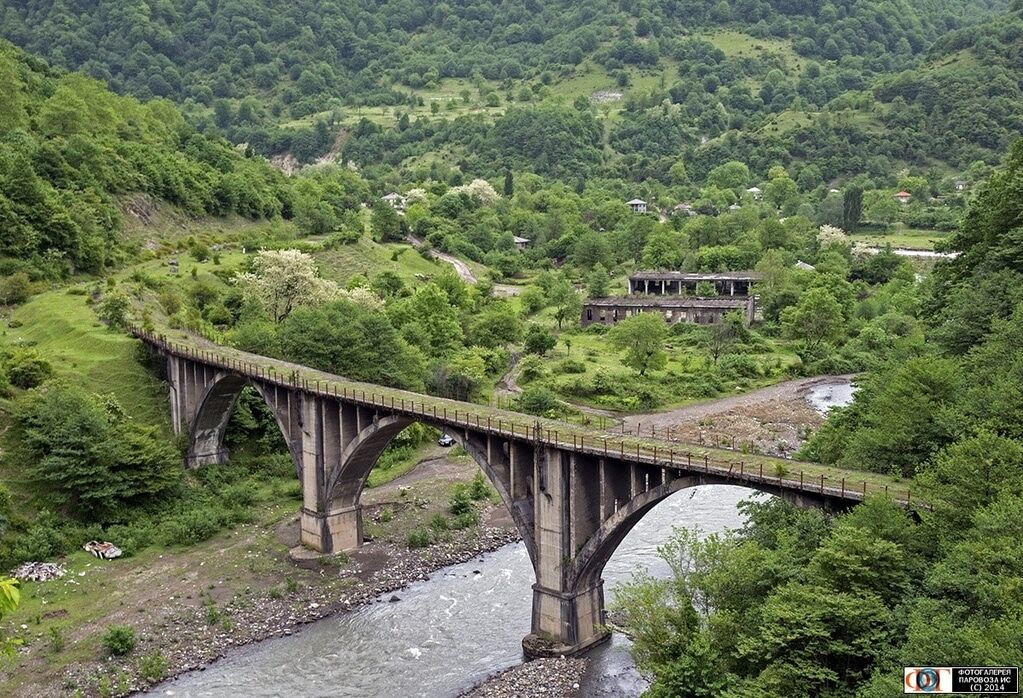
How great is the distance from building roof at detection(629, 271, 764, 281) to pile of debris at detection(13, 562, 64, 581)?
273 ft

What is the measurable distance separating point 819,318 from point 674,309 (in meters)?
16.6

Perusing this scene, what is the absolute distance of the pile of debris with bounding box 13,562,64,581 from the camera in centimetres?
4925

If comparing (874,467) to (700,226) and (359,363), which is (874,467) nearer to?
(359,363)

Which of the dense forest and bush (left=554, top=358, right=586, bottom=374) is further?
bush (left=554, top=358, right=586, bottom=374)

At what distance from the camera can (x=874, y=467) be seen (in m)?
37.1

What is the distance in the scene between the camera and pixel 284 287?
83625mm

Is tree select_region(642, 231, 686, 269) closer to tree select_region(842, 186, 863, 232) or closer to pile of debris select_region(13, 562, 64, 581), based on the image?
tree select_region(842, 186, 863, 232)

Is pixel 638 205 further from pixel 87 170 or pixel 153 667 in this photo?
pixel 153 667

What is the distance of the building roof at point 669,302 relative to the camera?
363 ft

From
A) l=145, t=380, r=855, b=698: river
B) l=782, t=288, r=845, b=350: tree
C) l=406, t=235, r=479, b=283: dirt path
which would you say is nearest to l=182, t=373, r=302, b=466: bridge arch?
l=145, t=380, r=855, b=698: river

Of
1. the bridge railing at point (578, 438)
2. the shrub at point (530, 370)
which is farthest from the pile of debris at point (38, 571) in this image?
the shrub at point (530, 370)

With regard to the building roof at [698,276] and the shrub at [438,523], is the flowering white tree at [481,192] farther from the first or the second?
the shrub at [438,523]

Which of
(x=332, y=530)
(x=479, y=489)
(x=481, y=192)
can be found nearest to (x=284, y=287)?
(x=479, y=489)

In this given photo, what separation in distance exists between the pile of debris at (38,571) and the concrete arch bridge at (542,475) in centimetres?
1282
